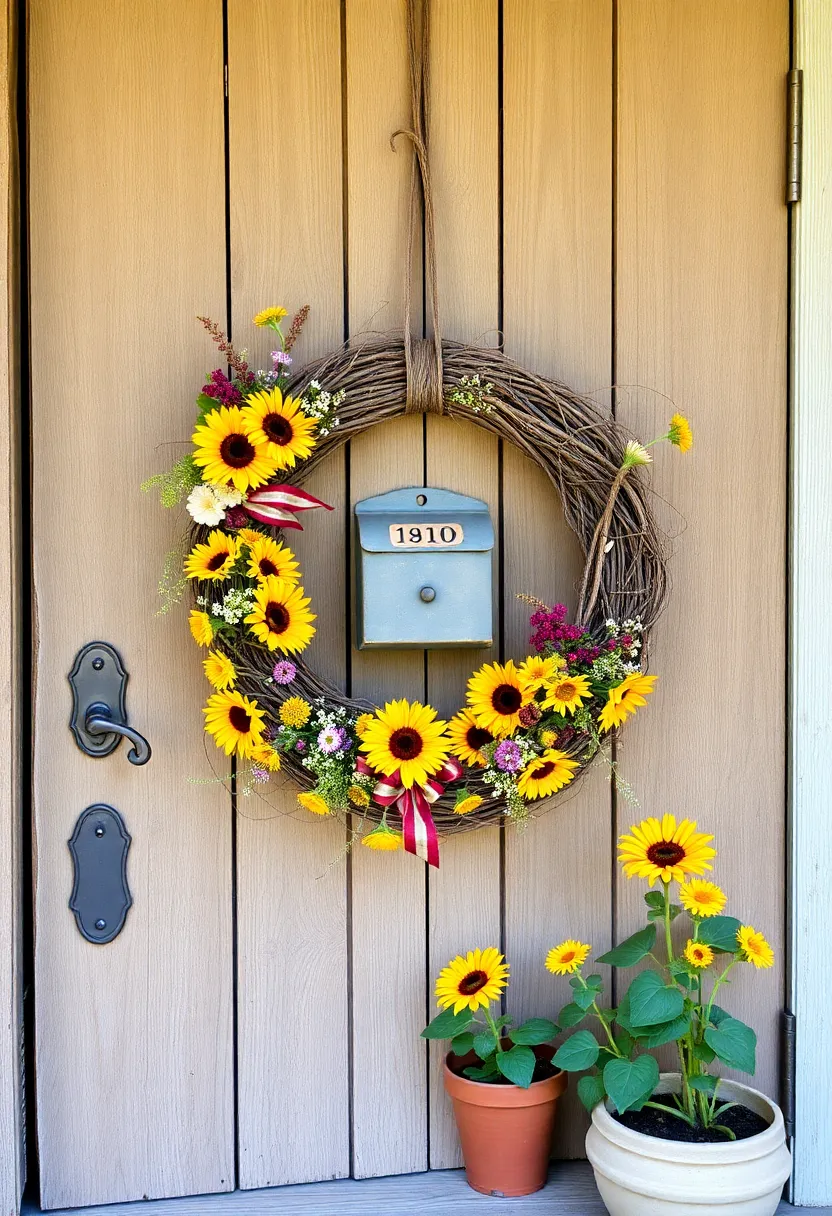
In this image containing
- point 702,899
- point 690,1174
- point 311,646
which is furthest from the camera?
point 311,646

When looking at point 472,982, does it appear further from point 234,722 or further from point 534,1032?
point 234,722

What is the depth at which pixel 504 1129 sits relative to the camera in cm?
161

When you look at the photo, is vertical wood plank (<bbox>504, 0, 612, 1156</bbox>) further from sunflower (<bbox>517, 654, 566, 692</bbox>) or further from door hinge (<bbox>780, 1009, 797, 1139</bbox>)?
door hinge (<bbox>780, 1009, 797, 1139</bbox>)

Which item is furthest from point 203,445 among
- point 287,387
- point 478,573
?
point 478,573

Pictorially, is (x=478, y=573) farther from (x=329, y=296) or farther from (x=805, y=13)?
(x=805, y=13)

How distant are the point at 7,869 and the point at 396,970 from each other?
571mm

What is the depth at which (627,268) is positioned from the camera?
1731 mm

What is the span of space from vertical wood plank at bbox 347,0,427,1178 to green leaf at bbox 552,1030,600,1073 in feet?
0.78

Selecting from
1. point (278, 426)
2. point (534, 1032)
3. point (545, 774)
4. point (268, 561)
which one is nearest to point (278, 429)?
point (278, 426)

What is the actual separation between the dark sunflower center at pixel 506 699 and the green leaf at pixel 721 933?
420 millimetres

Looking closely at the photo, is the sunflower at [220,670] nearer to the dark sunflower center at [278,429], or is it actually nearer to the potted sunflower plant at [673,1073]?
the dark sunflower center at [278,429]

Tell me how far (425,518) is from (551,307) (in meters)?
0.38

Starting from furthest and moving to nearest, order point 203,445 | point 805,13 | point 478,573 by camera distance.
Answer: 1. point 805,13
2. point 478,573
3. point 203,445

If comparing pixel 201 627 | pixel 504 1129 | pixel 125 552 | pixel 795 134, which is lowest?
pixel 504 1129
